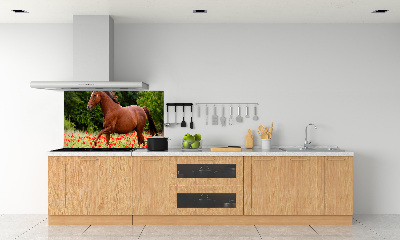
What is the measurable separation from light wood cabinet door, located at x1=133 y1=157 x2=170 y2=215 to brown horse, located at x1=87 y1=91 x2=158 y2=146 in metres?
0.73

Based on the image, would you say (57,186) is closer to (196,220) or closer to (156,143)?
(156,143)

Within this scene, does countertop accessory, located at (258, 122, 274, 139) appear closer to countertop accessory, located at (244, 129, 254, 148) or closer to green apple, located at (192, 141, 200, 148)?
countertop accessory, located at (244, 129, 254, 148)

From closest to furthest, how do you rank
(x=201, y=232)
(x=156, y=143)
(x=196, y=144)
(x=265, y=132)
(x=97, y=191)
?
(x=201, y=232)
(x=97, y=191)
(x=156, y=143)
(x=196, y=144)
(x=265, y=132)

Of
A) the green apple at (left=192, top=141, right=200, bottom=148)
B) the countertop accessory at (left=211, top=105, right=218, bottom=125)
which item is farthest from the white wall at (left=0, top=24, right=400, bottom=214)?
the green apple at (left=192, top=141, right=200, bottom=148)

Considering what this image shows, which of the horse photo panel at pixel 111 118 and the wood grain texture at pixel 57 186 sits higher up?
the horse photo panel at pixel 111 118

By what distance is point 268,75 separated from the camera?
574 cm

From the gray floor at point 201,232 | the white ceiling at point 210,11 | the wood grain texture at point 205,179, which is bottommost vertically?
the gray floor at point 201,232

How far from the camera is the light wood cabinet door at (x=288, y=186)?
16.6ft

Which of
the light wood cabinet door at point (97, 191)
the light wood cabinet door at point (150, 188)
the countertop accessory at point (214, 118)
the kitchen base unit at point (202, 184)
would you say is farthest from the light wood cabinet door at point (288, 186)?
the light wood cabinet door at point (97, 191)

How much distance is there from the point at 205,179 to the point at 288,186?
0.99m

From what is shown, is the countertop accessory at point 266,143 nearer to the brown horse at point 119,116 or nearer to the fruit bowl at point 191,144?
the fruit bowl at point 191,144

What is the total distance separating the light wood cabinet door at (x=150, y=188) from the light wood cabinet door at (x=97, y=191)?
0.10m

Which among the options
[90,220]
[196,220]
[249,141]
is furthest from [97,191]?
[249,141]

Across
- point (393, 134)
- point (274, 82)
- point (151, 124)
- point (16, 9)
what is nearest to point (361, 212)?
point (393, 134)
